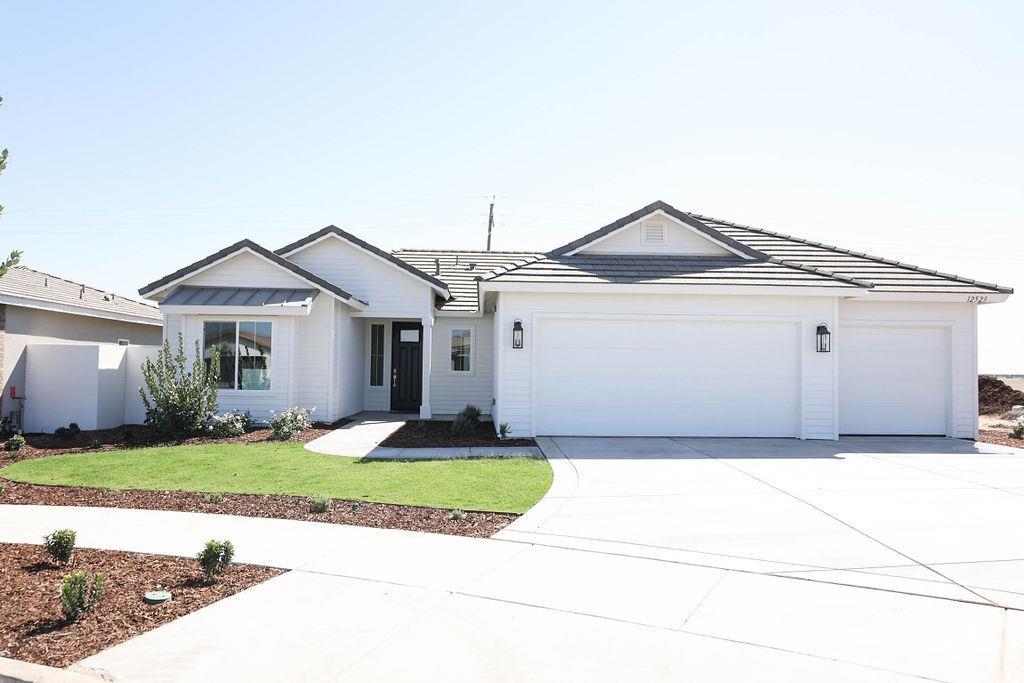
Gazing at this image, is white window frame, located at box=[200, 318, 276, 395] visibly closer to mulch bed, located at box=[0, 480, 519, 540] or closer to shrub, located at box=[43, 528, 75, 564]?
mulch bed, located at box=[0, 480, 519, 540]

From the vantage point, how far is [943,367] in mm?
14617

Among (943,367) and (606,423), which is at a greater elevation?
(943,367)

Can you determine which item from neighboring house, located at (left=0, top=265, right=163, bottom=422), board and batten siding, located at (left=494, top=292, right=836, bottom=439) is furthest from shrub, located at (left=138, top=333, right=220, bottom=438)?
board and batten siding, located at (left=494, top=292, right=836, bottom=439)

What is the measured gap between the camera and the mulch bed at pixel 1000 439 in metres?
13.9

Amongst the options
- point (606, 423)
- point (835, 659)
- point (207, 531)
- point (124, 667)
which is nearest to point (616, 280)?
point (606, 423)

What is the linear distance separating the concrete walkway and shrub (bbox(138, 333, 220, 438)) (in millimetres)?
8757

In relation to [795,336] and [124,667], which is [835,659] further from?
[795,336]

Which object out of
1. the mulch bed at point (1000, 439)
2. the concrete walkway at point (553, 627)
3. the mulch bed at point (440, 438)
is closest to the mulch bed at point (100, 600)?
the concrete walkway at point (553, 627)

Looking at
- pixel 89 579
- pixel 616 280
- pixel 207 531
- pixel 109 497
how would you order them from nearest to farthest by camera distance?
pixel 89 579
pixel 207 531
pixel 109 497
pixel 616 280

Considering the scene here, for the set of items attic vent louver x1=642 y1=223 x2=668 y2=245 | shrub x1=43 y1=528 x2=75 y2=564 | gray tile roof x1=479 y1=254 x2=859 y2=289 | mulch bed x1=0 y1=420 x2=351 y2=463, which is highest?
attic vent louver x1=642 y1=223 x2=668 y2=245

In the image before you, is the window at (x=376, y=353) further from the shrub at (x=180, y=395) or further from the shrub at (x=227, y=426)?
the shrub at (x=180, y=395)

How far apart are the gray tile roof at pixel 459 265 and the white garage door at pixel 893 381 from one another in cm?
857

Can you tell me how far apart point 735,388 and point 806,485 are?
4.74 m

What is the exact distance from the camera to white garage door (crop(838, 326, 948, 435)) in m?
14.5
